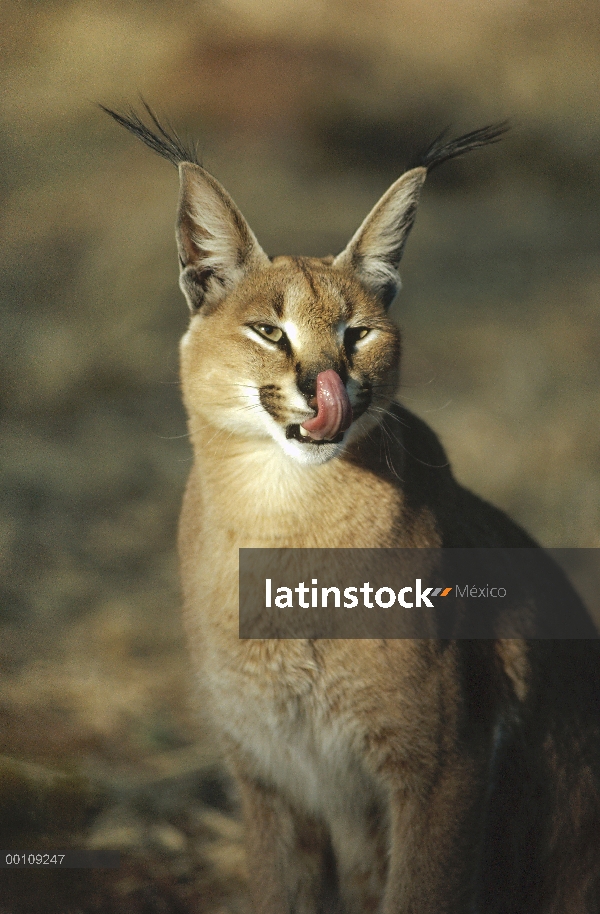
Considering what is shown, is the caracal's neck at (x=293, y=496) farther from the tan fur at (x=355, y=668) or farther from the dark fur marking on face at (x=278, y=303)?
the dark fur marking on face at (x=278, y=303)

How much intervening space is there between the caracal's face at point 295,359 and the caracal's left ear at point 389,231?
71 millimetres

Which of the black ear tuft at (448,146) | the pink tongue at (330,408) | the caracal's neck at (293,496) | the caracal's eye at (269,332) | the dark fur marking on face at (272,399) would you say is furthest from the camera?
the black ear tuft at (448,146)

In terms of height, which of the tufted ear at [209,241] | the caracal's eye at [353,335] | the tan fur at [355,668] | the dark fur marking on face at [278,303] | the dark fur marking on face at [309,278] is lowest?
the tan fur at [355,668]

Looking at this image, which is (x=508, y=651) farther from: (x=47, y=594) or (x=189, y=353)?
(x=47, y=594)

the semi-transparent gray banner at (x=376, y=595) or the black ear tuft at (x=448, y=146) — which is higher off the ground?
the black ear tuft at (x=448, y=146)

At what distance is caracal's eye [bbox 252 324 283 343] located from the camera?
2.73 meters

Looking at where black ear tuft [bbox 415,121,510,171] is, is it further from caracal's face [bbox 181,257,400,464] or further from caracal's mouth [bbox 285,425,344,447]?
caracal's mouth [bbox 285,425,344,447]

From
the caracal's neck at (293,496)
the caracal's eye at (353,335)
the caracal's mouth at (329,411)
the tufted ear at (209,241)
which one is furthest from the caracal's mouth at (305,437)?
the tufted ear at (209,241)

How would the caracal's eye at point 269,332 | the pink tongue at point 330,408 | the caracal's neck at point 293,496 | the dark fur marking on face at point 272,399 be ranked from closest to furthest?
the pink tongue at point 330,408, the dark fur marking on face at point 272,399, the caracal's eye at point 269,332, the caracal's neck at point 293,496

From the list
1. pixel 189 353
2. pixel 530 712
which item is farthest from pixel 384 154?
pixel 530 712

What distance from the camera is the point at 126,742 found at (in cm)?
403

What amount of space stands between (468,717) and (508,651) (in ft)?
0.88

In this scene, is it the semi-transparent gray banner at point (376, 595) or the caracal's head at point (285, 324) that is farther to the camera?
the semi-transparent gray banner at point (376, 595)

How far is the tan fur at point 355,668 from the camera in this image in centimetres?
270
